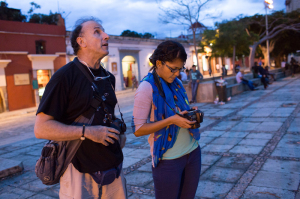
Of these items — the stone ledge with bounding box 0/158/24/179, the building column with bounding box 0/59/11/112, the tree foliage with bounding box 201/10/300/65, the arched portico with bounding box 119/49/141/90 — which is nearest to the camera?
the stone ledge with bounding box 0/158/24/179

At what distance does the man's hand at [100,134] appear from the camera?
1.52m

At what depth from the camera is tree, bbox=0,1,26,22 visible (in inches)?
772

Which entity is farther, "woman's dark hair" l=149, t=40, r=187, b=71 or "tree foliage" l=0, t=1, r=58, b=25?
"tree foliage" l=0, t=1, r=58, b=25

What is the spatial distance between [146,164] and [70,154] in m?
2.83

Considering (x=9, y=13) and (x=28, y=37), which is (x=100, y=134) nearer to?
(x=28, y=37)

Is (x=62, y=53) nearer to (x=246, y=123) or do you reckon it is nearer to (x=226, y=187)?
(x=246, y=123)

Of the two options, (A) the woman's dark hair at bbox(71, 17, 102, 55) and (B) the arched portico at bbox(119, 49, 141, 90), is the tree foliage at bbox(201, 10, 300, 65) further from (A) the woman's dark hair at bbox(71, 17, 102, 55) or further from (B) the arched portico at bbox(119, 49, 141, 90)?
(A) the woman's dark hair at bbox(71, 17, 102, 55)

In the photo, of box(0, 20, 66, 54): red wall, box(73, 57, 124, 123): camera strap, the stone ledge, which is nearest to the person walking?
the stone ledge

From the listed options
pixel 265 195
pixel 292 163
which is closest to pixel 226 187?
pixel 265 195

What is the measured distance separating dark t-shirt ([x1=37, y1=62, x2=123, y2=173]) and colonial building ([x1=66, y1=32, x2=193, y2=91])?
2146 cm

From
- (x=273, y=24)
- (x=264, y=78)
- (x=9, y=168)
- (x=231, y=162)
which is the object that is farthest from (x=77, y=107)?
(x=273, y=24)

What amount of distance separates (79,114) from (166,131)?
627 millimetres

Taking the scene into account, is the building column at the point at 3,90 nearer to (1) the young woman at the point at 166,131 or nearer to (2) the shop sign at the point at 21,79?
(2) the shop sign at the point at 21,79

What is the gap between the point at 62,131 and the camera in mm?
1488
